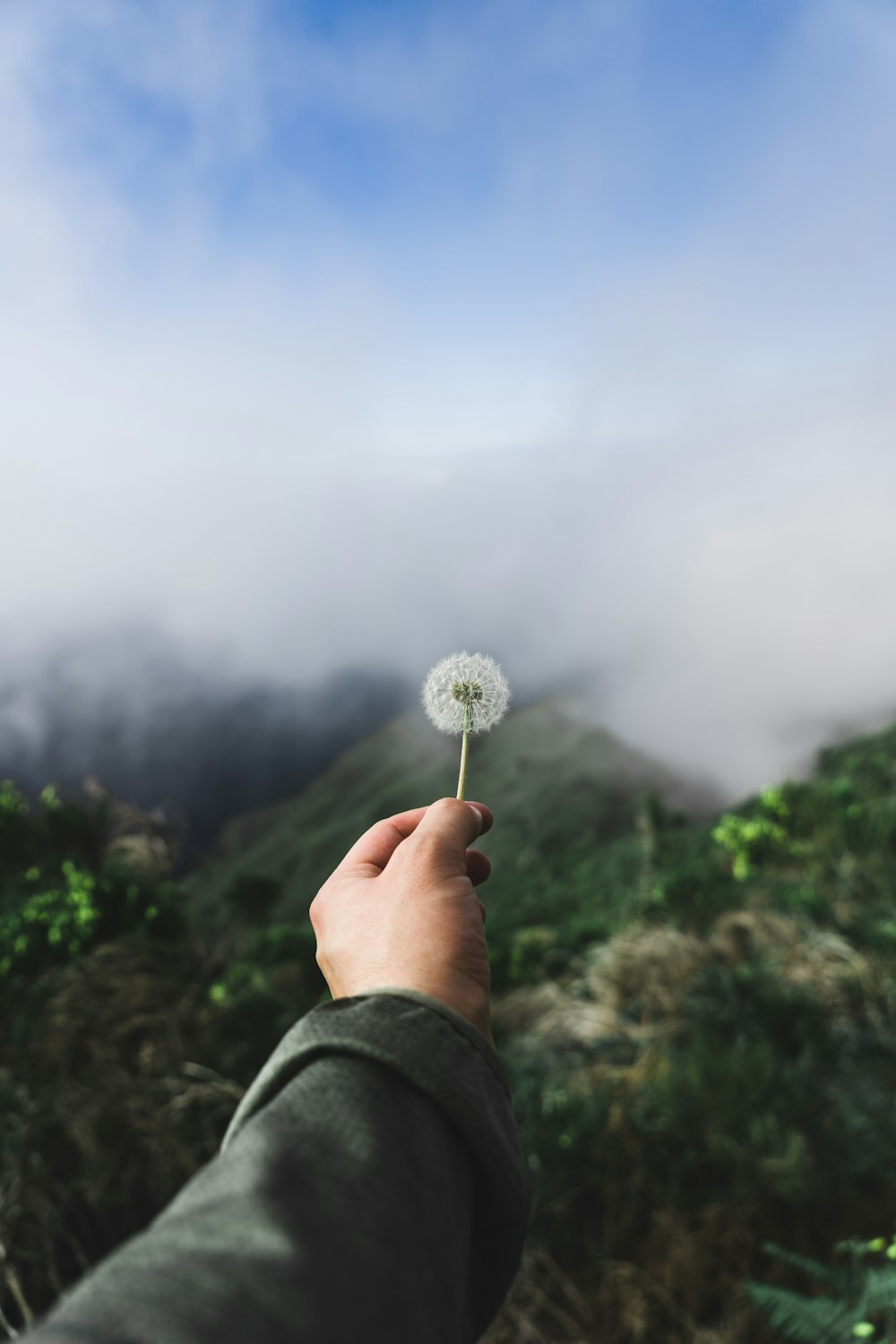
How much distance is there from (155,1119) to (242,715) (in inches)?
275

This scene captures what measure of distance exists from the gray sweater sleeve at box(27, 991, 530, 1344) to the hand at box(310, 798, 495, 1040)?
0.36ft

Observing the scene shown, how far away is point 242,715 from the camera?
10.4 metres

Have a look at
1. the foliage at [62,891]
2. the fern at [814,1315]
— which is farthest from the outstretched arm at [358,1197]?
the foliage at [62,891]

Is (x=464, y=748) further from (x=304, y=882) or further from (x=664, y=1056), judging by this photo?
(x=304, y=882)

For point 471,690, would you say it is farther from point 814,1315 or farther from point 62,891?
point 62,891

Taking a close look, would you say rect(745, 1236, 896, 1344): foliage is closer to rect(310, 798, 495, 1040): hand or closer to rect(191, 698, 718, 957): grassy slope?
rect(310, 798, 495, 1040): hand

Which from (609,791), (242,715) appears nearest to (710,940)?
(242,715)

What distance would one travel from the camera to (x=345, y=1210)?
75 cm

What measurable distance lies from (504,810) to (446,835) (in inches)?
524

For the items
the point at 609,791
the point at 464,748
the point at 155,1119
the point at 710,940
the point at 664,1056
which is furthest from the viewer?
the point at 609,791

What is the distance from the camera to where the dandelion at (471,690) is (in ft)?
6.65

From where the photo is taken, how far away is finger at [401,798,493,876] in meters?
1.29

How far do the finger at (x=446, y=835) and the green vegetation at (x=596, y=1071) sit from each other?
5.61 feet

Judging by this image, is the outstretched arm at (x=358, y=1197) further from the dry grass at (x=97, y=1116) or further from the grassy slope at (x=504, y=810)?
the grassy slope at (x=504, y=810)
